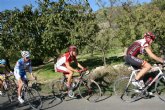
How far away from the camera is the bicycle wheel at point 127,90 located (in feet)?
33.2

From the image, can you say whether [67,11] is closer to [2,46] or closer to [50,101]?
[2,46]

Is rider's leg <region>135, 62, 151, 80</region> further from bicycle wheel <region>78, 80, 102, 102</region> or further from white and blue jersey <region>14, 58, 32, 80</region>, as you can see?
white and blue jersey <region>14, 58, 32, 80</region>

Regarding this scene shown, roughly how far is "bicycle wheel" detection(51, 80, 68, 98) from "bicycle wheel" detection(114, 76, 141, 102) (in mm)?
1911

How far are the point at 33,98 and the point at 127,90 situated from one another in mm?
3003

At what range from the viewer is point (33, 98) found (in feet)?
35.6

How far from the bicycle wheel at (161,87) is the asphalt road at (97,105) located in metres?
0.14

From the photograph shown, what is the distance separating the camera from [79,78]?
11.1 meters

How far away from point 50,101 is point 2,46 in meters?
20.0

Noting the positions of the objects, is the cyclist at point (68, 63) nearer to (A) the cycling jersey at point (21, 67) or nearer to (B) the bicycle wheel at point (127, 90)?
(A) the cycling jersey at point (21, 67)

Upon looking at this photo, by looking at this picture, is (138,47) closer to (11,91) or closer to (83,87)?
(83,87)

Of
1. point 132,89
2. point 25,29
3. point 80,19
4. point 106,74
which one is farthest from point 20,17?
point 132,89

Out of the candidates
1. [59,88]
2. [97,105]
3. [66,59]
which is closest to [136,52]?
[97,105]

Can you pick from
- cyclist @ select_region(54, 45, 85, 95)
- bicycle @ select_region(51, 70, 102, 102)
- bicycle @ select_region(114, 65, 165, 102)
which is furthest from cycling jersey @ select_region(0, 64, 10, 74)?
bicycle @ select_region(114, 65, 165, 102)

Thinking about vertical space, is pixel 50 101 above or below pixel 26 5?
below
